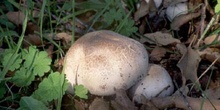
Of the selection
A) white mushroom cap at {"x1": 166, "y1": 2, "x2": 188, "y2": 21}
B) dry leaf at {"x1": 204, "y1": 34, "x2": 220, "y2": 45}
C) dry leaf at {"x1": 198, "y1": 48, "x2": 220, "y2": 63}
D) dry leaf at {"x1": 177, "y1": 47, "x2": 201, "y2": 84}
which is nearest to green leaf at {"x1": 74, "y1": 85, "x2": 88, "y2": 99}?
A: dry leaf at {"x1": 177, "y1": 47, "x2": 201, "y2": 84}

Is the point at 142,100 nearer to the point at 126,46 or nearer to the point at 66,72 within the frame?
the point at 126,46

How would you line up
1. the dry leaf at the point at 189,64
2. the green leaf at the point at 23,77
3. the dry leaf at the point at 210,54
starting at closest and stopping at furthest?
the green leaf at the point at 23,77, the dry leaf at the point at 189,64, the dry leaf at the point at 210,54

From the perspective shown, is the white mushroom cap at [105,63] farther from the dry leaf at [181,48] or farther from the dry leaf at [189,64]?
the dry leaf at [181,48]

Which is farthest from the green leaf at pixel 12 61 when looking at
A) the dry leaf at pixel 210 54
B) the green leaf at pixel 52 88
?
the dry leaf at pixel 210 54

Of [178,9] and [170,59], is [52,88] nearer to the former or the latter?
[170,59]

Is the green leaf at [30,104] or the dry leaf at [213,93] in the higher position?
the green leaf at [30,104]

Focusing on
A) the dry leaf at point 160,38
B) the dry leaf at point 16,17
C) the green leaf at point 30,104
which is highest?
the dry leaf at point 16,17
